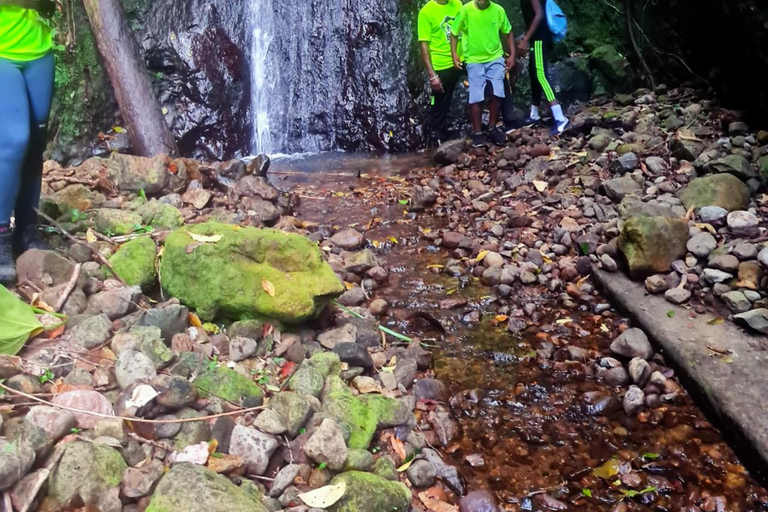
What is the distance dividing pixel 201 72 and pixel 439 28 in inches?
150

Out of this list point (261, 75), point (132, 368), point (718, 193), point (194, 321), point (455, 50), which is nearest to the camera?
point (132, 368)

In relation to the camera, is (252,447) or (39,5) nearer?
(252,447)

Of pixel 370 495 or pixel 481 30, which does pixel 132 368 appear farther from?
pixel 481 30

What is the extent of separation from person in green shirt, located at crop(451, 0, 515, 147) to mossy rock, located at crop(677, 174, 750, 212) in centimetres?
327

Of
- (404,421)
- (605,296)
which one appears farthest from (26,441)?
(605,296)

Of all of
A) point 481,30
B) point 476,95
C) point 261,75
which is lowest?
point 476,95

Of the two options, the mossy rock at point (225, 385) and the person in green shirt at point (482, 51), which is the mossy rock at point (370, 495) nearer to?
the mossy rock at point (225, 385)

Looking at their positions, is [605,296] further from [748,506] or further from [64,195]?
[64,195]

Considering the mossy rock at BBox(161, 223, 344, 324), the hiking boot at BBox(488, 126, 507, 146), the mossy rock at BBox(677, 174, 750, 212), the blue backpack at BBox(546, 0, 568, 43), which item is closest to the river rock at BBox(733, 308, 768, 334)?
the mossy rock at BBox(677, 174, 750, 212)

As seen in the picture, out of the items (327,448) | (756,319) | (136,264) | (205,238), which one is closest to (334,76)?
(205,238)

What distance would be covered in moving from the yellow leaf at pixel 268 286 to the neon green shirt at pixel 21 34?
1.72 metres

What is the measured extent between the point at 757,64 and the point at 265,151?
6.99 m

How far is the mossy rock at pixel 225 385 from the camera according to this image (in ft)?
9.25

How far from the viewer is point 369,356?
3.53 metres
